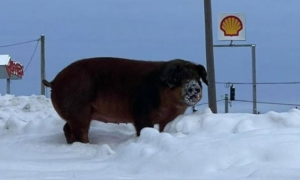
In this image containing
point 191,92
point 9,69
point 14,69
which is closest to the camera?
point 191,92

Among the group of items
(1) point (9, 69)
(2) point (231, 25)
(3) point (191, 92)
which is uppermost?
(2) point (231, 25)

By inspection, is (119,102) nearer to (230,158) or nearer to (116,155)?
(116,155)

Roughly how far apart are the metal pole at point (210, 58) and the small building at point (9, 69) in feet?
46.3

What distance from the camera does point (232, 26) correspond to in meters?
18.0

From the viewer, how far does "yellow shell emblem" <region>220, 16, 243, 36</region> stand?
58.9 feet

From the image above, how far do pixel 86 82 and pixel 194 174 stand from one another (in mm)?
3524

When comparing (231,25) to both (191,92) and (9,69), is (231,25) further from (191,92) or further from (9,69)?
(9,69)

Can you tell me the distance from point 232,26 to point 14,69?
49.2ft

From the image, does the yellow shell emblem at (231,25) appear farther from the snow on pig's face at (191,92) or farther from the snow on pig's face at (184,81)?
the snow on pig's face at (191,92)

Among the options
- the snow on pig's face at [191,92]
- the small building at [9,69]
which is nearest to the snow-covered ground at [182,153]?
the snow on pig's face at [191,92]

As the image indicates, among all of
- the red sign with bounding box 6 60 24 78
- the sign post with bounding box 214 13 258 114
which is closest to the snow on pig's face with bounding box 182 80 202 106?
the sign post with bounding box 214 13 258 114

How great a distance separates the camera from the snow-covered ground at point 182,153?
495 cm

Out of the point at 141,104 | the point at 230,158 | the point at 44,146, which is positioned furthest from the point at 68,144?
the point at 230,158

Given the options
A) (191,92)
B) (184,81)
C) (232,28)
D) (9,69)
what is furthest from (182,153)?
(9,69)
